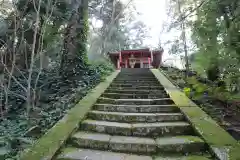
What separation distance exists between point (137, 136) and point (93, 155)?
96 cm

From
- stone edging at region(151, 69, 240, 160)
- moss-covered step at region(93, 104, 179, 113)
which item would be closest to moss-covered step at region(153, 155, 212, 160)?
stone edging at region(151, 69, 240, 160)

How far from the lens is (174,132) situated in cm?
416

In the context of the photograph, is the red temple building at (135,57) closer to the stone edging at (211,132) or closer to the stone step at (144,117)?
the stone edging at (211,132)

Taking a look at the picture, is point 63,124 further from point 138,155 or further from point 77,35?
point 77,35

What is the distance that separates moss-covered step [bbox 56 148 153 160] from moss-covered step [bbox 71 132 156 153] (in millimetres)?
135

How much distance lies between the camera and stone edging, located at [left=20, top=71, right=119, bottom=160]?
10.9 ft

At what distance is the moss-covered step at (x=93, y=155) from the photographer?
334cm

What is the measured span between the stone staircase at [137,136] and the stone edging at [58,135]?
0.12 metres

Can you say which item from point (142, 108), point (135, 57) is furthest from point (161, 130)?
point (135, 57)

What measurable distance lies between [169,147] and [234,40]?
71.0 inches

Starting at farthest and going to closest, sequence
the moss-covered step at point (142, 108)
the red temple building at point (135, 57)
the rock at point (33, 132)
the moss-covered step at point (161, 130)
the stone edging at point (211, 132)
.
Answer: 1. the red temple building at point (135, 57)
2. the moss-covered step at point (142, 108)
3. the rock at point (33, 132)
4. the moss-covered step at point (161, 130)
5. the stone edging at point (211, 132)

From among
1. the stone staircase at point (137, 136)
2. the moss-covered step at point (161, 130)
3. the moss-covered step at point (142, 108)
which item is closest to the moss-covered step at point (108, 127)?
the stone staircase at point (137, 136)

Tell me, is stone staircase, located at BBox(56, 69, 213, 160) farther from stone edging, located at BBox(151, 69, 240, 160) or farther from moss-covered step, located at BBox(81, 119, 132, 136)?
stone edging, located at BBox(151, 69, 240, 160)

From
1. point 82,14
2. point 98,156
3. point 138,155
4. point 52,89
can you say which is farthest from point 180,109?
point 82,14
